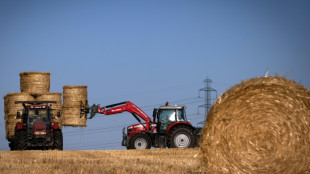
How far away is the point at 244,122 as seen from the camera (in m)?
11.1

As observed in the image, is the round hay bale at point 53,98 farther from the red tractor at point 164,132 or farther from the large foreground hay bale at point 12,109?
the red tractor at point 164,132

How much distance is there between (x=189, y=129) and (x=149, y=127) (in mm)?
2002

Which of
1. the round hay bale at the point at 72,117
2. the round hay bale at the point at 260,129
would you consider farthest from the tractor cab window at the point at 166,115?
the round hay bale at the point at 260,129

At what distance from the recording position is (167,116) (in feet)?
78.7

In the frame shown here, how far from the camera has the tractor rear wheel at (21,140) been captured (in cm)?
2447

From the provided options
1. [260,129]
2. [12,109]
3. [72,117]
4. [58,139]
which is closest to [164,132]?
[58,139]

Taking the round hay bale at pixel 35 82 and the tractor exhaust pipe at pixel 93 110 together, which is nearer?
the tractor exhaust pipe at pixel 93 110

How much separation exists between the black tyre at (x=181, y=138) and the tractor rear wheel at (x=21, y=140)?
249 inches

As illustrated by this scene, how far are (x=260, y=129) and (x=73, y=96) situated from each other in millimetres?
19372

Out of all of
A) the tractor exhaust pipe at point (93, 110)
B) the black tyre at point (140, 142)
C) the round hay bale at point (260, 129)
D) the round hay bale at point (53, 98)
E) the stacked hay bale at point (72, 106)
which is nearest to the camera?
the round hay bale at point (260, 129)

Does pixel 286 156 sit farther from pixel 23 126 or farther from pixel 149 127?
pixel 23 126

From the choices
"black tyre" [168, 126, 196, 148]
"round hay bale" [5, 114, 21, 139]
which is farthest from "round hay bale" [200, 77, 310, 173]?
"round hay bale" [5, 114, 21, 139]

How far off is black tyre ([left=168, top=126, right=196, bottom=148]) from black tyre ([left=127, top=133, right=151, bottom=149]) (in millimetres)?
1072

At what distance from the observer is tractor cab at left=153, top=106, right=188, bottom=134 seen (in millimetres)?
23938
